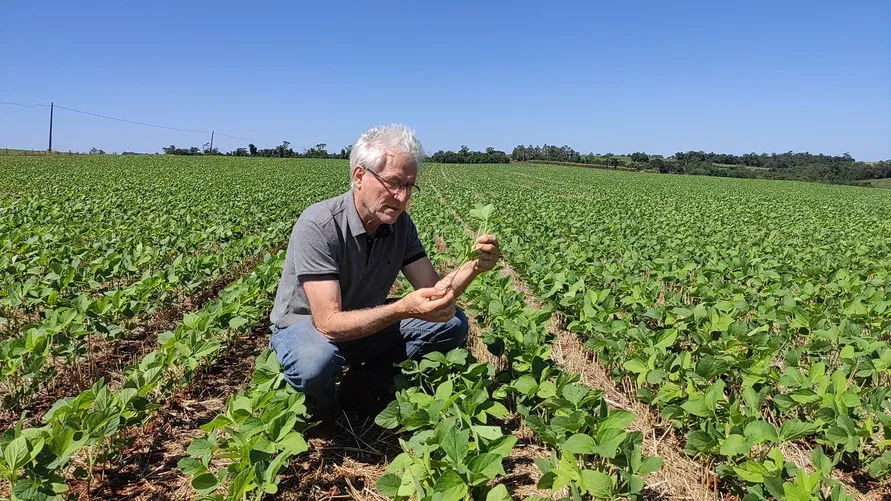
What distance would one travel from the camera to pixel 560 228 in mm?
10586

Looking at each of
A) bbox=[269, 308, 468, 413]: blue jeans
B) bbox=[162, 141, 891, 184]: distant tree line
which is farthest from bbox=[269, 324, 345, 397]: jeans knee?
bbox=[162, 141, 891, 184]: distant tree line

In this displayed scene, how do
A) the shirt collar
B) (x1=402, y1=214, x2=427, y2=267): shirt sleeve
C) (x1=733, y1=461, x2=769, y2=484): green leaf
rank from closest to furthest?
(x1=733, y1=461, x2=769, y2=484): green leaf < the shirt collar < (x1=402, y1=214, x2=427, y2=267): shirt sleeve

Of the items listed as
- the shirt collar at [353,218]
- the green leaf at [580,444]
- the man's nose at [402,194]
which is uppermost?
the man's nose at [402,194]

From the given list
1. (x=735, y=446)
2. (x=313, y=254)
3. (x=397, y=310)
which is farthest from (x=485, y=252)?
(x=735, y=446)

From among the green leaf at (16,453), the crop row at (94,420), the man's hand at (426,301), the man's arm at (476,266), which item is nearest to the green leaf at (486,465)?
the man's hand at (426,301)

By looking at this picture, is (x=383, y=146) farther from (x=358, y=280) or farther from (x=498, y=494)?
(x=498, y=494)

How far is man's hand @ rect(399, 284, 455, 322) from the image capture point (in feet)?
7.87

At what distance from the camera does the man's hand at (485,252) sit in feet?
8.52

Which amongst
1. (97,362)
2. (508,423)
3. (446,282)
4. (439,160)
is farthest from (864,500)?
(439,160)

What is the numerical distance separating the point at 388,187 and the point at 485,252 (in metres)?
0.59

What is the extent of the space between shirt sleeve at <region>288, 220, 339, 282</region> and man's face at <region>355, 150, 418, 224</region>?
28cm

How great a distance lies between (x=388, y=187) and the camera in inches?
105

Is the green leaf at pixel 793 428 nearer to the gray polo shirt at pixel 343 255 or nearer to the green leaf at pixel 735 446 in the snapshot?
the green leaf at pixel 735 446

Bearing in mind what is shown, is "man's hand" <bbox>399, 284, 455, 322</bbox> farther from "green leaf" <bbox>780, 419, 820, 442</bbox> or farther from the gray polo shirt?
"green leaf" <bbox>780, 419, 820, 442</bbox>
